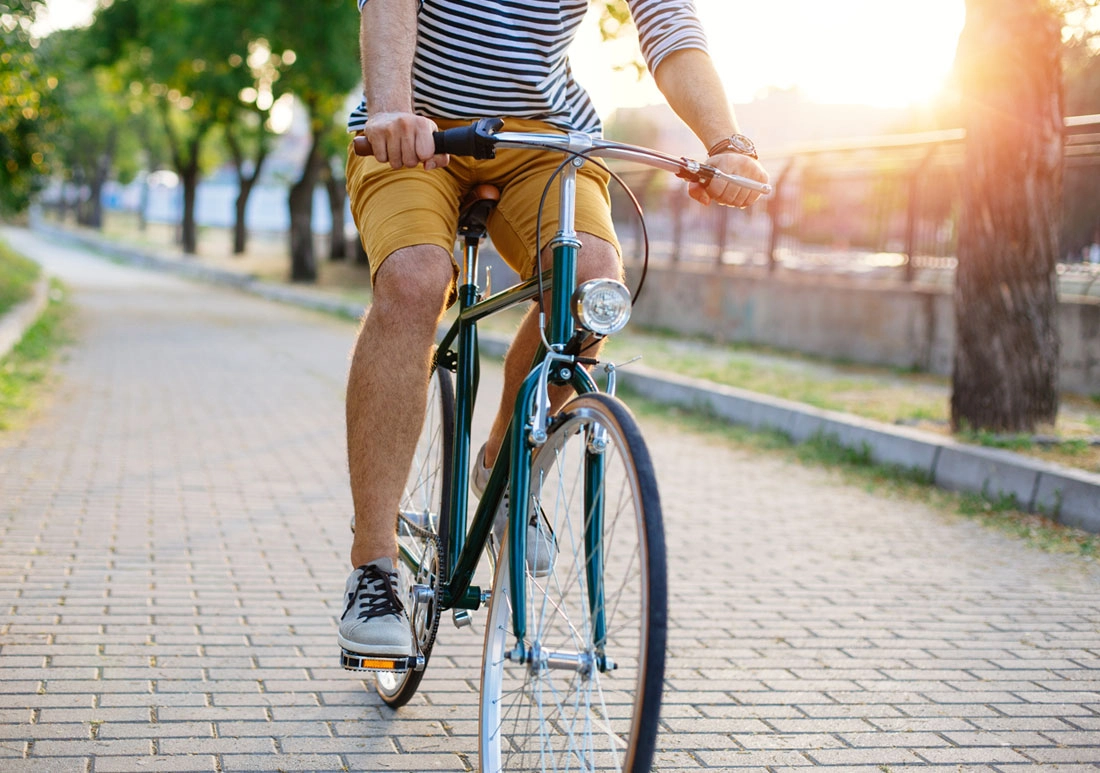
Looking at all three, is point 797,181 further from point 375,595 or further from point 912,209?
point 375,595

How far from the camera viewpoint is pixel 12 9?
810 centimetres

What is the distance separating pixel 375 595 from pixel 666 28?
60.5 inches

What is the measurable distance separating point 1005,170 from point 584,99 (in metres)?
4.79

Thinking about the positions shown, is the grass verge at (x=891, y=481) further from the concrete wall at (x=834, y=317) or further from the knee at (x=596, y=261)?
the knee at (x=596, y=261)

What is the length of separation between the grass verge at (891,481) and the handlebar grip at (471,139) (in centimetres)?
403

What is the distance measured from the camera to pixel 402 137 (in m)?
2.56

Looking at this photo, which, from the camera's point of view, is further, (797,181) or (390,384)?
(797,181)

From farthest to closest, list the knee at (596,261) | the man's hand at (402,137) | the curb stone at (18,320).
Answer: the curb stone at (18,320) → the knee at (596,261) → the man's hand at (402,137)

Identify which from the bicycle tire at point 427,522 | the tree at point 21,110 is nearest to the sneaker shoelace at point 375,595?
the bicycle tire at point 427,522

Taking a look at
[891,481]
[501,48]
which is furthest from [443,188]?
[891,481]

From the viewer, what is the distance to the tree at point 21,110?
379 inches

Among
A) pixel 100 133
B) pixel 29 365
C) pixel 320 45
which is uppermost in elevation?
pixel 100 133

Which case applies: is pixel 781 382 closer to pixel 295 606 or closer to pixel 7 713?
pixel 295 606

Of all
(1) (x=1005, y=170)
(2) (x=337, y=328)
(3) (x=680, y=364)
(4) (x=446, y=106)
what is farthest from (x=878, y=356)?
(4) (x=446, y=106)
